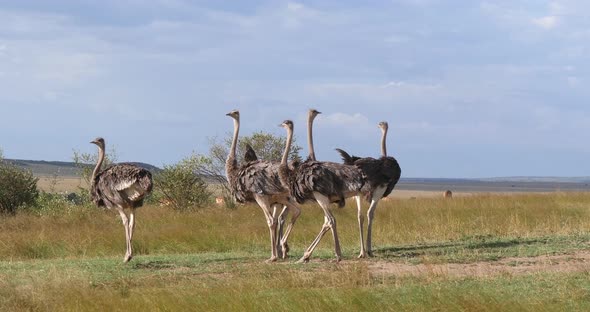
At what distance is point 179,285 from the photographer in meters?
11.2

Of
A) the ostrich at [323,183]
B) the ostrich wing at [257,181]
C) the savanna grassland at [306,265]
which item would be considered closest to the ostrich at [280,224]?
the savanna grassland at [306,265]

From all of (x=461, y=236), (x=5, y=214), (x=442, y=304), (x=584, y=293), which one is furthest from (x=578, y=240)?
(x=5, y=214)

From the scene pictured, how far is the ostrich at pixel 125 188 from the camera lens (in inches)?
558

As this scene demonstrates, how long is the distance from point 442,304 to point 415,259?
14.0 feet

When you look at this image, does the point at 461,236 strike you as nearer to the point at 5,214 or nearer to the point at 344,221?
the point at 344,221

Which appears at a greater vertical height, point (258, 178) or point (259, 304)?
point (258, 178)

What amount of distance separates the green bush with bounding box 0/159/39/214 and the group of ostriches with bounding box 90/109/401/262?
1054 centimetres

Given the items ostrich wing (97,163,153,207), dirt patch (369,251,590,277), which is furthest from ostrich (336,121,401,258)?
ostrich wing (97,163,153,207)

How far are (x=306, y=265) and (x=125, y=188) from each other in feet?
9.51

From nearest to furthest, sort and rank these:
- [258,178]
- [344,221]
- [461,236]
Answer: [258,178], [461,236], [344,221]

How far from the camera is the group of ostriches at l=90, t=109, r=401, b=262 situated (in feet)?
45.3

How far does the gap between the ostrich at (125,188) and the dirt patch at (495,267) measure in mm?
3441

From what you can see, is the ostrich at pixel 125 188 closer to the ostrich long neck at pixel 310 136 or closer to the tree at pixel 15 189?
the ostrich long neck at pixel 310 136

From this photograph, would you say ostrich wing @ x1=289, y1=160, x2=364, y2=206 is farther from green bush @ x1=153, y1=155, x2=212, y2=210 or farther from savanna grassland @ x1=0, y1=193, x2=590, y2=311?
green bush @ x1=153, y1=155, x2=212, y2=210
